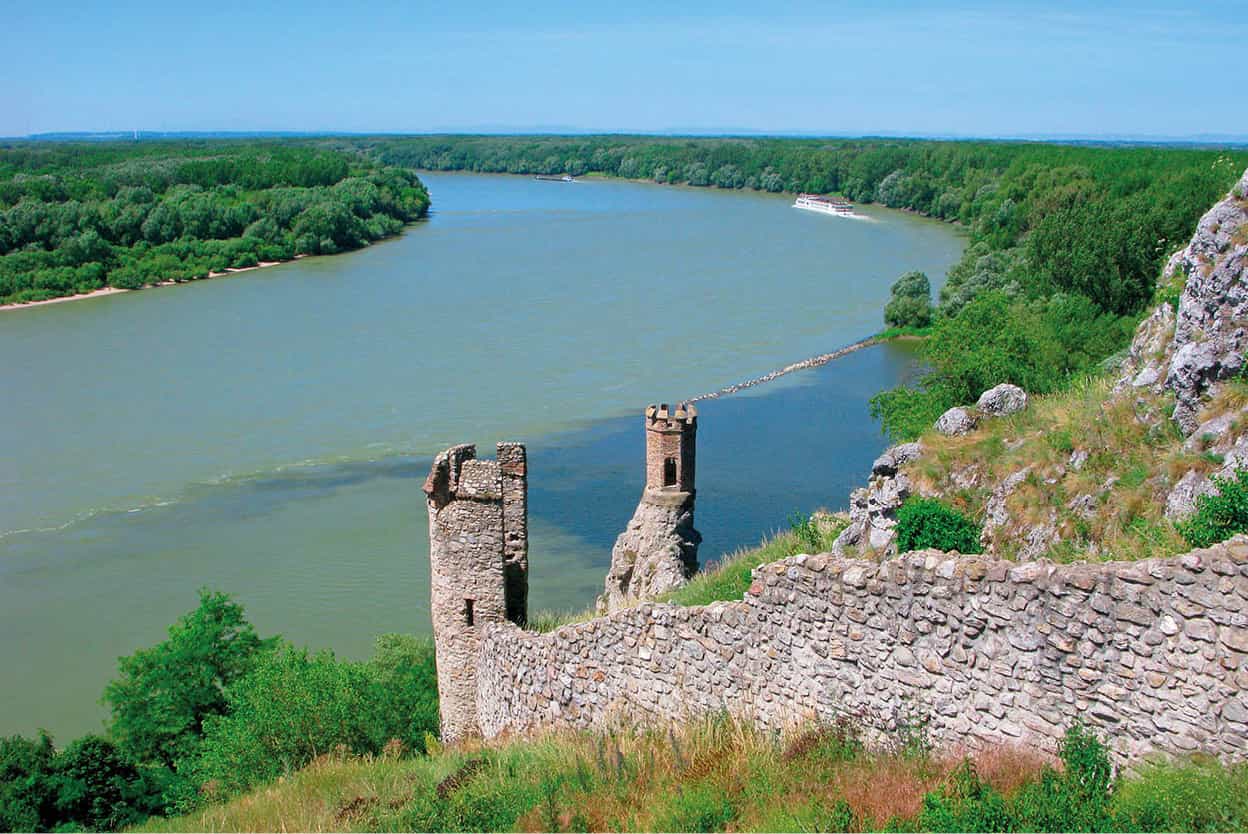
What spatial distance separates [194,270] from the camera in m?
61.8

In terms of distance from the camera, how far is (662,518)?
15.5 m

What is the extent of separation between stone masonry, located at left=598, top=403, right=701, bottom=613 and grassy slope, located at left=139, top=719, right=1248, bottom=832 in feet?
20.2

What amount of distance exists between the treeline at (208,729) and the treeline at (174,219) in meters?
45.2

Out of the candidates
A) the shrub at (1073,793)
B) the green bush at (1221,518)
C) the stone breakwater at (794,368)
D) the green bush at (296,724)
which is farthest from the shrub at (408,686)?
the stone breakwater at (794,368)

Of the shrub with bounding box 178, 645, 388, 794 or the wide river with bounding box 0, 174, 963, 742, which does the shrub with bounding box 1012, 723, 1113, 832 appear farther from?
the wide river with bounding box 0, 174, 963, 742

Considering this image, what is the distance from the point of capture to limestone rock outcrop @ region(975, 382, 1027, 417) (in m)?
11.8

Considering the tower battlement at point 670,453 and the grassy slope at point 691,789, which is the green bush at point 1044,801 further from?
the tower battlement at point 670,453

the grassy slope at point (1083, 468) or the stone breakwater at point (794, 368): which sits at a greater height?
the grassy slope at point (1083, 468)

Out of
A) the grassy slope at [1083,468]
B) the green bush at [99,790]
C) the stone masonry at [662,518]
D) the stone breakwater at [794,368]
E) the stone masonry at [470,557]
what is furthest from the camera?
the stone breakwater at [794,368]

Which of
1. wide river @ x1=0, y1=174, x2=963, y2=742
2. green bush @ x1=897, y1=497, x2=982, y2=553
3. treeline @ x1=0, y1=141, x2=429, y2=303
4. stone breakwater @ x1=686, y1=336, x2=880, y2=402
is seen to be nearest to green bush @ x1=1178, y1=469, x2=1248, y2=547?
green bush @ x1=897, y1=497, x2=982, y2=553

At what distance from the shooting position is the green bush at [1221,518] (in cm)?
717

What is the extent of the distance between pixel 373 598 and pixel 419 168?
536 feet

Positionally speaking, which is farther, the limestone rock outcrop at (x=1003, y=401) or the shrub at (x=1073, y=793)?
the limestone rock outcrop at (x=1003, y=401)

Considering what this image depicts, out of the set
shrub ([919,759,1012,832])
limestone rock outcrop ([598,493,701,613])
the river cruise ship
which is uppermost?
shrub ([919,759,1012,832])
